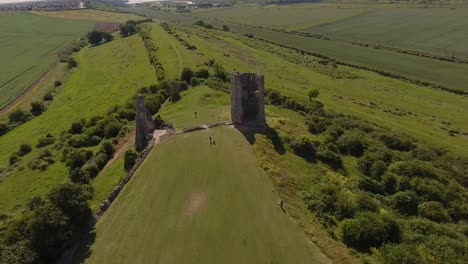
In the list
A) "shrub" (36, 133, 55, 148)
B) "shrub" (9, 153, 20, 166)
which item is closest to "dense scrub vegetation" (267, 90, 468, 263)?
"shrub" (36, 133, 55, 148)

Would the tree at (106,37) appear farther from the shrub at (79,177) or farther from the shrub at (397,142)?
the shrub at (397,142)

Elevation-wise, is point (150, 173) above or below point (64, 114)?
above

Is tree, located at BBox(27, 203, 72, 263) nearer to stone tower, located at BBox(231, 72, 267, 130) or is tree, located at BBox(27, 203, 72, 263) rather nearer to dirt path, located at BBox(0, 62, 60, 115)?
stone tower, located at BBox(231, 72, 267, 130)

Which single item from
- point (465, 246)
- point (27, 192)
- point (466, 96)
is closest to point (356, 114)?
point (466, 96)

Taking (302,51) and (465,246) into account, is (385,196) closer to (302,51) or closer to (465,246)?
(465,246)

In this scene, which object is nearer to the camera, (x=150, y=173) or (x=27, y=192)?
(x=150, y=173)

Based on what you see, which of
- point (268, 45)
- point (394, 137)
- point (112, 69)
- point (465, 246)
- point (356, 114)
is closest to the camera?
point (465, 246)
